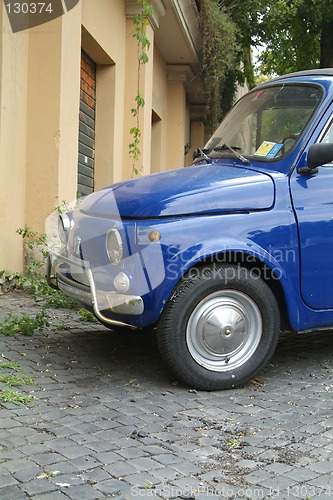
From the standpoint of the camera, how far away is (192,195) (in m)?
4.03

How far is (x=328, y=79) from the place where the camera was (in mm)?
4668

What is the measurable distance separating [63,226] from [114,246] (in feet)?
2.84

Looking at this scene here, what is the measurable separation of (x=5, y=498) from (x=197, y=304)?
174cm

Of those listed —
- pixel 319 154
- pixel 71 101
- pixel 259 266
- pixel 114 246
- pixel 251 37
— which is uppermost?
pixel 251 37

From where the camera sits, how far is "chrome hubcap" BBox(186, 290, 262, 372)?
4039 millimetres

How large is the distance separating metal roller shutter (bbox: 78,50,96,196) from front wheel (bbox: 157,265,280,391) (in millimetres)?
5342

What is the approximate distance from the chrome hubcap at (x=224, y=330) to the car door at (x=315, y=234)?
0.40 metres

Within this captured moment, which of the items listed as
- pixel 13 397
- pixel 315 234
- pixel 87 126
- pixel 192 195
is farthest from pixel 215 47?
pixel 13 397

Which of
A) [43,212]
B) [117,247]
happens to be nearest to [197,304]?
[117,247]

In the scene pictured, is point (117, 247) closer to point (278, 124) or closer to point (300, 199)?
point (300, 199)

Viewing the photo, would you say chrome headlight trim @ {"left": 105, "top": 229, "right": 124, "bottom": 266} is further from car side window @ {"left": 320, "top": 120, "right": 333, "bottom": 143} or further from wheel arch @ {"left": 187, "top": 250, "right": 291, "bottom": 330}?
car side window @ {"left": 320, "top": 120, "right": 333, "bottom": 143}

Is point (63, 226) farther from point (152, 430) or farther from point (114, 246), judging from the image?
point (152, 430)

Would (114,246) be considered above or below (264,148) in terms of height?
below

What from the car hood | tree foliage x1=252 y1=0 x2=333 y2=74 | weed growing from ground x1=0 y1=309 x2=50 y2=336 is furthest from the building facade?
the car hood
